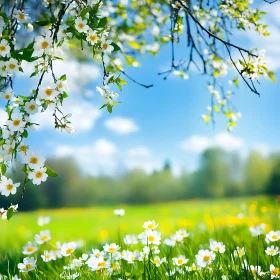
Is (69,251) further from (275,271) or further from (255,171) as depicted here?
(255,171)

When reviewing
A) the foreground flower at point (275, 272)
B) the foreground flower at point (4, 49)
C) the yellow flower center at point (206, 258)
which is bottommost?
the foreground flower at point (275, 272)

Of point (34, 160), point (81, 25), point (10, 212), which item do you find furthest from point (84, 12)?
point (10, 212)

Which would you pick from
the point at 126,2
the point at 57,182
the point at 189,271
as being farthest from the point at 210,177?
the point at 189,271

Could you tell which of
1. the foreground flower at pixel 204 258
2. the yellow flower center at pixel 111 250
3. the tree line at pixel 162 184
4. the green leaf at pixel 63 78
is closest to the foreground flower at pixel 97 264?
the yellow flower center at pixel 111 250

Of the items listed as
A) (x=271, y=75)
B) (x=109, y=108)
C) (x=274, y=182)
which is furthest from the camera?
(x=274, y=182)

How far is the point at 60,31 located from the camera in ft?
7.97

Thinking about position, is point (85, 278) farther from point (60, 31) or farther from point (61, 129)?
point (60, 31)

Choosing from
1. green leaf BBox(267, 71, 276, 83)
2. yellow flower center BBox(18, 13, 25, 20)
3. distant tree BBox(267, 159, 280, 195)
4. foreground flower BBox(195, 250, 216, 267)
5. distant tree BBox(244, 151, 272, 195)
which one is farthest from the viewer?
distant tree BBox(244, 151, 272, 195)

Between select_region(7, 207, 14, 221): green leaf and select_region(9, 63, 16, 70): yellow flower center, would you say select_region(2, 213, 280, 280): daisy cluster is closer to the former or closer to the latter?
select_region(7, 207, 14, 221): green leaf

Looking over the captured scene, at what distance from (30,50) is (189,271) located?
155 centimetres

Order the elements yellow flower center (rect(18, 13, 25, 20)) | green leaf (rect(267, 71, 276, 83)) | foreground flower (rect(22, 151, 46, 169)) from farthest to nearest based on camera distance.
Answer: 1. green leaf (rect(267, 71, 276, 83))
2. yellow flower center (rect(18, 13, 25, 20))
3. foreground flower (rect(22, 151, 46, 169))

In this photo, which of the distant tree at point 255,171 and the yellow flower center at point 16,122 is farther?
the distant tree at point 255,171

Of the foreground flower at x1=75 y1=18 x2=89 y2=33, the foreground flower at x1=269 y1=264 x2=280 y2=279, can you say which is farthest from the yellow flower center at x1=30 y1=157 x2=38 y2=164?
the foreground flower at x1=269 y1=264 x2=280 y2=279

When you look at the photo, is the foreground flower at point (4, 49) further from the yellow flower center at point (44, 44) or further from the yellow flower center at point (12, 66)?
the yellow flower center at point (44, 44)
